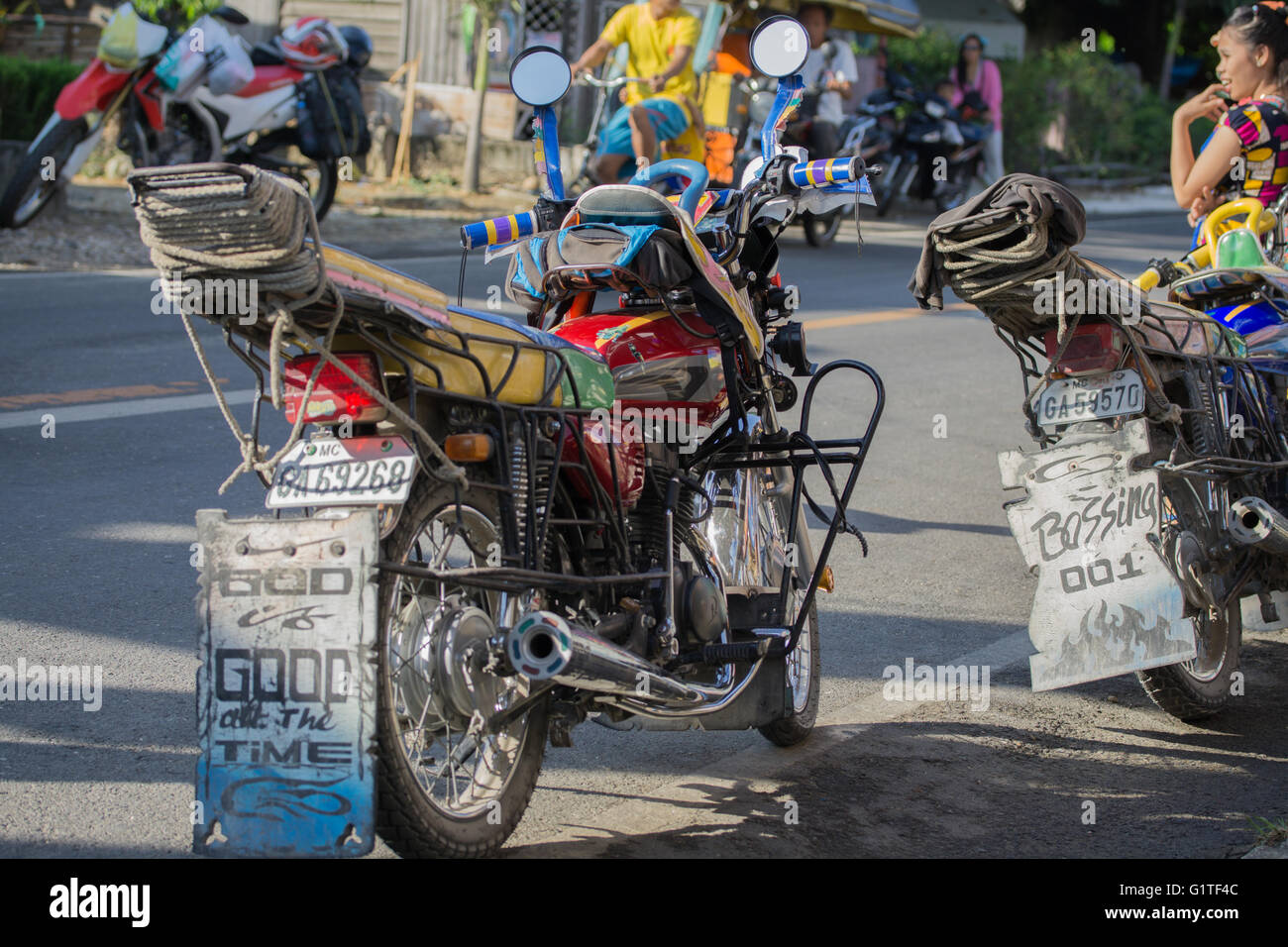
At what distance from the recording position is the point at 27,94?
15430 millimetres

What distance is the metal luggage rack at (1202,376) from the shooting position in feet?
13.3

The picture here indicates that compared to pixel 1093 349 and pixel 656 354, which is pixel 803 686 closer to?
pixel 656 354

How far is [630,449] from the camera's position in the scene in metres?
3.49

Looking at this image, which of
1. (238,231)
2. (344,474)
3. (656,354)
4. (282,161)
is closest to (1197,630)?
(656,354)

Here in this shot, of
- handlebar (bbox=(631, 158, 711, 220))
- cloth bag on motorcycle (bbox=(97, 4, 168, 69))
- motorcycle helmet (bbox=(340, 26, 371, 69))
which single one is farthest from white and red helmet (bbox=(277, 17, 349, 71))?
handlebar (bbox=(631, 158, 711, 220))

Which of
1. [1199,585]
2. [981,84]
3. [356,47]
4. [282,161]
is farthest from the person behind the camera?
[981,84]

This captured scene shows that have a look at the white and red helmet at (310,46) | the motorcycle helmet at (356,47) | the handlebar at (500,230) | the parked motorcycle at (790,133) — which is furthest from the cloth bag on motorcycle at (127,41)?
the handlebar at (500,230)

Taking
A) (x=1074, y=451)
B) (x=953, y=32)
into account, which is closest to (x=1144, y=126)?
(x=953, y=32)

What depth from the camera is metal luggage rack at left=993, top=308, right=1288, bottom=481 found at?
4039 millimetres

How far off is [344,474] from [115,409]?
4.86m

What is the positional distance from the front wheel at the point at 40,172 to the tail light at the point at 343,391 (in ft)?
32.8
